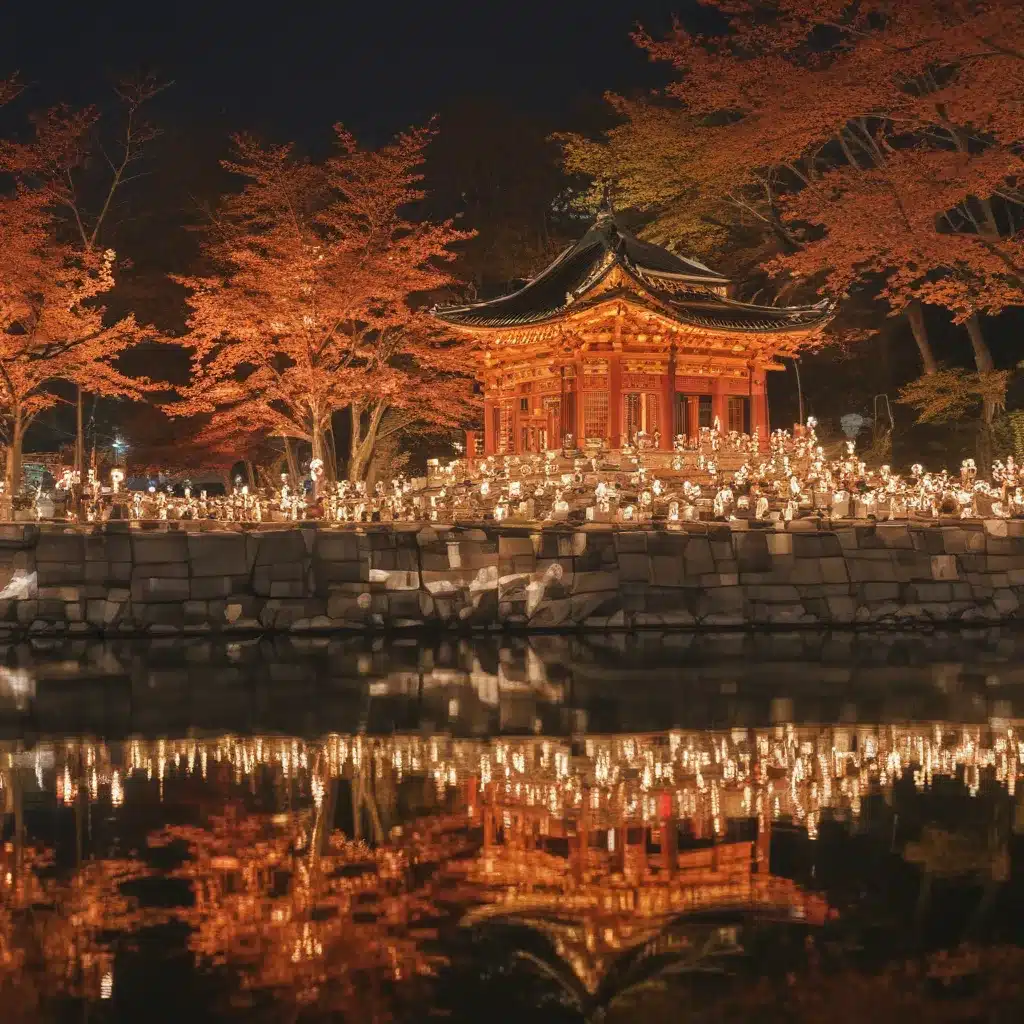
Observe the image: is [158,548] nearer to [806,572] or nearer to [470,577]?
[470,577]

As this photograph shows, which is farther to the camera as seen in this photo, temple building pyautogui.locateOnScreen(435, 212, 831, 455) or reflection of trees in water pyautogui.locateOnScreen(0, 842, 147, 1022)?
temple building pyautogui.locateOnScreen(435, 212, 831, 455)

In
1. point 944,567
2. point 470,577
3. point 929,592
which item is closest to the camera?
point 470,577

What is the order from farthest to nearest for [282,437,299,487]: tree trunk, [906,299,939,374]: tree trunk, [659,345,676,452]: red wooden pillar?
[282,437,299,487]: tree trunk → [906,299,939,374]: tree trunk → [659,345,676,452]: red wooden pillar

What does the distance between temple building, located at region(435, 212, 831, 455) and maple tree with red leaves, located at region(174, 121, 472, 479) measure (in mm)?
1538

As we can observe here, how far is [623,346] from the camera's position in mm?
28047

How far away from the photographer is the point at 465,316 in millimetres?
29031

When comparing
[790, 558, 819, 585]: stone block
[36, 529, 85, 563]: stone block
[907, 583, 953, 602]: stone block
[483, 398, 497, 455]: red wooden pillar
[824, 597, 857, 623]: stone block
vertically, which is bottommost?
[824, 597, 857, 623]: stone block

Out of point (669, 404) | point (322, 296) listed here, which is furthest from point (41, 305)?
point (669, 404)

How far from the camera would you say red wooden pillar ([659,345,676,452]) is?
93.4 feet

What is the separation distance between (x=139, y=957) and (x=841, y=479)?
74.1ft

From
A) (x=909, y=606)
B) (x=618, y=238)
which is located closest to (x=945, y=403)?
(x=618, y=238)

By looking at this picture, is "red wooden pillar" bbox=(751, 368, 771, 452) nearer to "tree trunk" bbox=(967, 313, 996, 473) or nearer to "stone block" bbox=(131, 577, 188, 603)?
"tree trunk" bbox=(967, 313, 996, 473)

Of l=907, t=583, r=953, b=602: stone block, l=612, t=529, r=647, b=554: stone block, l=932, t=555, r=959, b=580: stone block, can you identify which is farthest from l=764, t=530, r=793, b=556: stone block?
l=932, t=555, r=959, b=580: stone block

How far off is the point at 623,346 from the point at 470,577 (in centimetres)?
969
